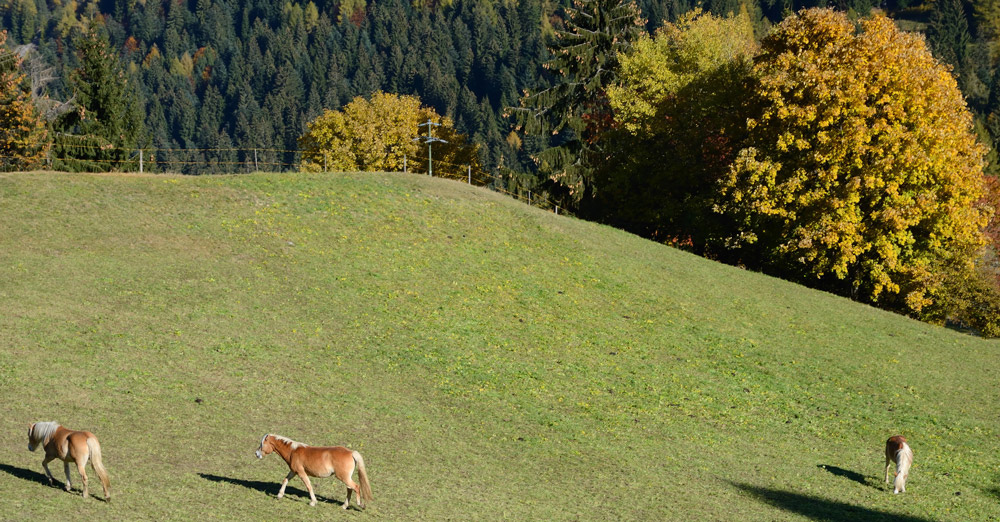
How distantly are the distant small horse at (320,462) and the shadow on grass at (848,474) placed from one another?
1470 cm

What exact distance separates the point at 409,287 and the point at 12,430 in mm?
19807

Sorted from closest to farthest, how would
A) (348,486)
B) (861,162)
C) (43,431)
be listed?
(43,431) → (348,486) → (861,162)

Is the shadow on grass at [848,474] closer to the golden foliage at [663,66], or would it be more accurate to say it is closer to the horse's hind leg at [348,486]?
the horse's hind leg at [348,486]

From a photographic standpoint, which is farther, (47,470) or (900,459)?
(900,459)

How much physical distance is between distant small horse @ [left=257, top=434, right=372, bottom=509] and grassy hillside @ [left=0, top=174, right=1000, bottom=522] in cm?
58

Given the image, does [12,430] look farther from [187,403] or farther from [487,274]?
[487,274]

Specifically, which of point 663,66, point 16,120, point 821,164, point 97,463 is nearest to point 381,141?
point 663,66

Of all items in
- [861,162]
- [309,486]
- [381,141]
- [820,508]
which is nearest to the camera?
[309,486]

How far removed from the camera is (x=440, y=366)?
3175 cm

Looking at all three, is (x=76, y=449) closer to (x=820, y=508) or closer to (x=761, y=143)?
(x=820, y=508)

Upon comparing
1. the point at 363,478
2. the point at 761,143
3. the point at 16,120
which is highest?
the point at 16,120

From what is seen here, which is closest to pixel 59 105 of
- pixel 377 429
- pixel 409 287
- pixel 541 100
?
pixel 541 100

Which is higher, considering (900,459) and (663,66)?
(663,66)

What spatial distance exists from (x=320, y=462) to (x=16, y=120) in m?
57.5
